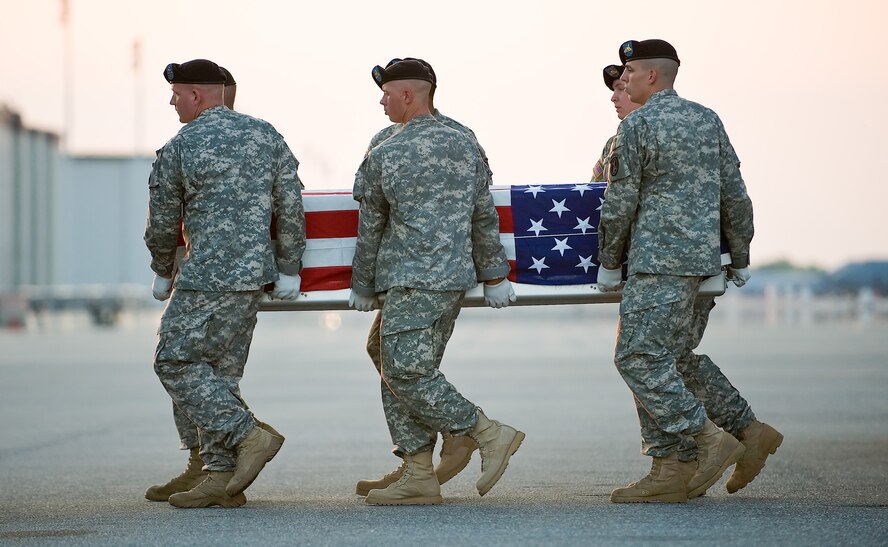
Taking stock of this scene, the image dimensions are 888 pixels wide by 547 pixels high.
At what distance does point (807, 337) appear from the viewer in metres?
32.0

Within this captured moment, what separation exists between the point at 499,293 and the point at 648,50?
4.28ft

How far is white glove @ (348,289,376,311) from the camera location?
714 cm

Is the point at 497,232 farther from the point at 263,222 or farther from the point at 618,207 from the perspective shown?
the point at 263,222

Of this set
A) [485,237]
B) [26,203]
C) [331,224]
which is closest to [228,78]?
[331,224]

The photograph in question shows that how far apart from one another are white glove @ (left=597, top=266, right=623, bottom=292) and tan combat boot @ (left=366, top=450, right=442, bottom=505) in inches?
45.1

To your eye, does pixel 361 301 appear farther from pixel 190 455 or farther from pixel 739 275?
pixel 739 275

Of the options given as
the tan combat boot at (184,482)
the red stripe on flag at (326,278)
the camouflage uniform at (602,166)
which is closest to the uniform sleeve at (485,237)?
the red stripe on flag at (326,278)

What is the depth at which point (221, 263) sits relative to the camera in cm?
691

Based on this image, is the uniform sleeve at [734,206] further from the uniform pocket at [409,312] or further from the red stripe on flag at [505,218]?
the uniform pocket at [409,312]

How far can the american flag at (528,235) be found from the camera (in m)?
7.48

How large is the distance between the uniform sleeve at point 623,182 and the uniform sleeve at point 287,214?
1.38 metres

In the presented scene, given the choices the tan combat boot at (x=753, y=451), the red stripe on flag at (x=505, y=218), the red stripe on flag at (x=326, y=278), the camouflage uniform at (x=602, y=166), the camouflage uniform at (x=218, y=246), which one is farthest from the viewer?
the camouflage uniform at (x=602, y=166)

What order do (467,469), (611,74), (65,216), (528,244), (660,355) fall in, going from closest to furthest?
(660,355) < (528,244) < (611,74) < (467,469) < (65,216)

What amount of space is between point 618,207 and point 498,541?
180cm
